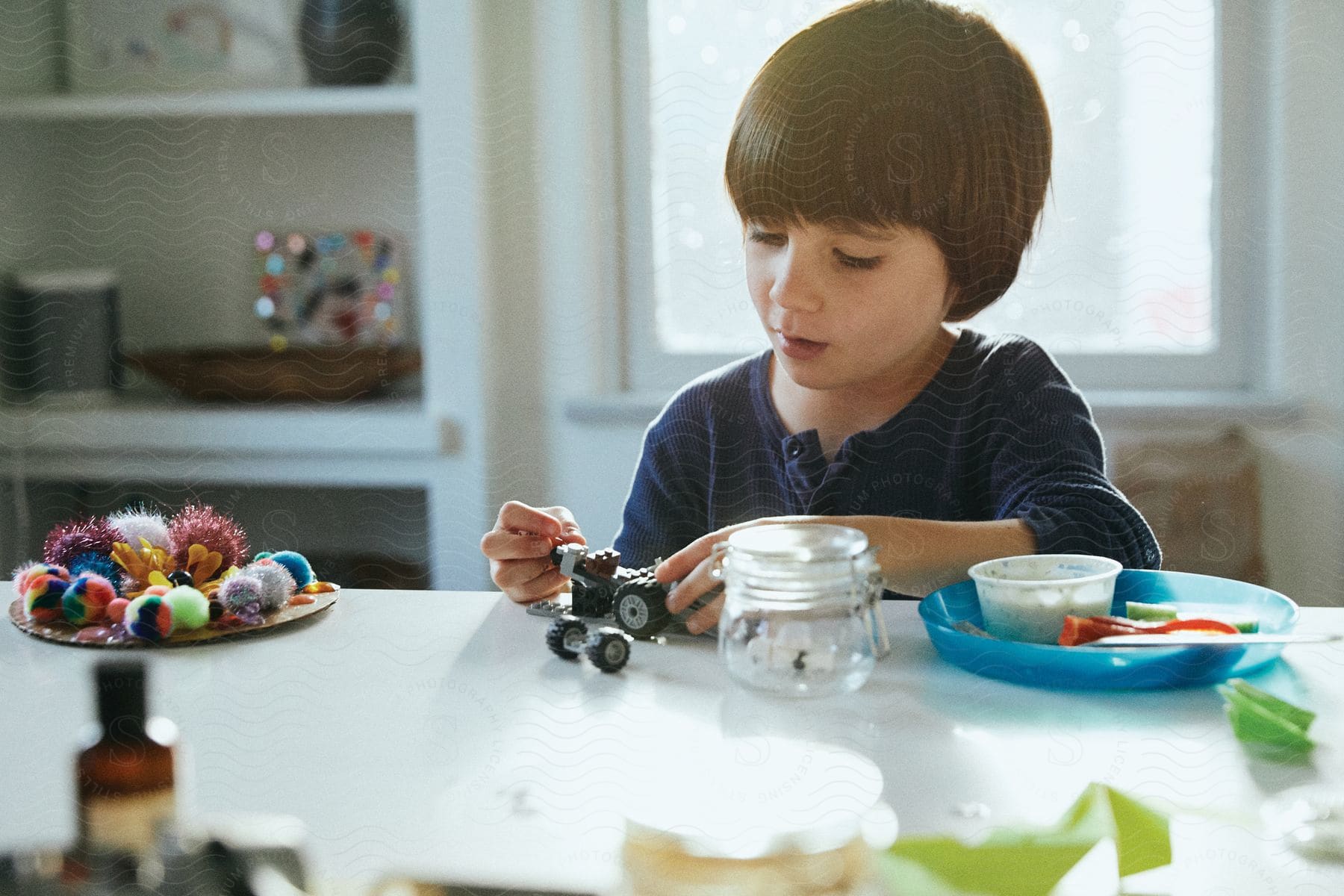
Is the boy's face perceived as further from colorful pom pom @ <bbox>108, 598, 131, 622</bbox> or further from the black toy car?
colorful pom pom @ <bbox>108, 598, 131, 622</bbox>

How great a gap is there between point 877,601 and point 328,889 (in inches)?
7.5

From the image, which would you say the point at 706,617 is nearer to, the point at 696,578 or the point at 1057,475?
the point at 696,578

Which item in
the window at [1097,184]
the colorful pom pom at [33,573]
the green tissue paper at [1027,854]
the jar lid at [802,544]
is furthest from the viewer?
the window at [1097,184]

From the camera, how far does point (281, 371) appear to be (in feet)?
3.25

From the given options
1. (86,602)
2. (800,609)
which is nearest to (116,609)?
(86,602)

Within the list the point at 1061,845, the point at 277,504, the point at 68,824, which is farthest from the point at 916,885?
the point at 277,504

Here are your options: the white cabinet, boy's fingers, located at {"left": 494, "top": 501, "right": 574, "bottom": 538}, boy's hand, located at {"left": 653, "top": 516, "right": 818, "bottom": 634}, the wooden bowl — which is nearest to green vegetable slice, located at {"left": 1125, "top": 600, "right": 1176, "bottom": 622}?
boy's hand, located at {"left": 653, "top": 516, "right": 818, "bottom": 634}

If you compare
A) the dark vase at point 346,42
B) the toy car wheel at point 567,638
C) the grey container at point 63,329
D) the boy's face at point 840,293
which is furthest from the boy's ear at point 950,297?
the grey container at point 63,329

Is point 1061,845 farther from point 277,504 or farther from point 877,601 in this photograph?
point 277,504

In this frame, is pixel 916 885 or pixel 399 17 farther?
pixel 399 17

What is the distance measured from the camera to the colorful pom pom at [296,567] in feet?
1.61

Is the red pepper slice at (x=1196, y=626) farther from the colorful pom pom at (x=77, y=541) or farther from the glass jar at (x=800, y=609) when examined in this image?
the colorful pom pom at (x=77, y=541)

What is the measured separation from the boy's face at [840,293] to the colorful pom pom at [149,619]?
28cm

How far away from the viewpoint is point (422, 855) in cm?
28
